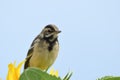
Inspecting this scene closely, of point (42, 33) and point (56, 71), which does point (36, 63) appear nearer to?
point (42, 33)

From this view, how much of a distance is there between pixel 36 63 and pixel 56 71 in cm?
325

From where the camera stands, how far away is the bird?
3854 mm

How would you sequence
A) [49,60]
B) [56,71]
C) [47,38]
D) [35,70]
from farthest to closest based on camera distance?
1. [47,38]
2. [49,60]
3. [56,71]
4. [35,70]

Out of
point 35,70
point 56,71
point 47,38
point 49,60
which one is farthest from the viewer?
point 47,38

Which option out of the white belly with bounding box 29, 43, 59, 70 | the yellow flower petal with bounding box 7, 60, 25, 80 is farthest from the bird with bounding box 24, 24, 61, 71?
the yellow flower petal with bounding box 7, 60, 25, 80

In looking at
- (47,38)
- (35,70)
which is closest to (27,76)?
(35,70)

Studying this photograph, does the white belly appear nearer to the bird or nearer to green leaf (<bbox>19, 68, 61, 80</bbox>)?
the bird

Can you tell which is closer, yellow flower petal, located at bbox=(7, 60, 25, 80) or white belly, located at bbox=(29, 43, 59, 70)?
yellow flower petal, located at bbox=(7, 60, 25, 80)

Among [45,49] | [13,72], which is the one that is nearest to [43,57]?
[45,49]

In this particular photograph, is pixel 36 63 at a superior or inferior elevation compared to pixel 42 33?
inferior

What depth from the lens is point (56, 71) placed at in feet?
2.65

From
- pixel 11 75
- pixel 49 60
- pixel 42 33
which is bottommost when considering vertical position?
pixel 11 75

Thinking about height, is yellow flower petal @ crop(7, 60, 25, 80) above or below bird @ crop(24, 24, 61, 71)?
below

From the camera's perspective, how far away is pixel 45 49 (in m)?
4.00
